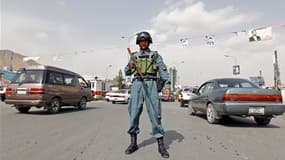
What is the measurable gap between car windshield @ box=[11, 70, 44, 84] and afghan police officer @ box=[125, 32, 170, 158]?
721cm

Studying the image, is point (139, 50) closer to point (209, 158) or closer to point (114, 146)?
point (114, 146)

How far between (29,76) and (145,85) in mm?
7894

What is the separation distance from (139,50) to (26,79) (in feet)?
25.2

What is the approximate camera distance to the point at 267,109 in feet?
26.3

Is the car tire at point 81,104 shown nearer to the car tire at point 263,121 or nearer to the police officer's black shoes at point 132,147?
the car tire at point 263,121

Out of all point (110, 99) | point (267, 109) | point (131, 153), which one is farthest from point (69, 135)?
point (110, 99)

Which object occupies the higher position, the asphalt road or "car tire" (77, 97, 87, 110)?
"car tire" (77, 97, 87, 110)

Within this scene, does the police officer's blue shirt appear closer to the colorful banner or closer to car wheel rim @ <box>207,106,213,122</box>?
car wheel rim @ <box>207,106,213,122</box>

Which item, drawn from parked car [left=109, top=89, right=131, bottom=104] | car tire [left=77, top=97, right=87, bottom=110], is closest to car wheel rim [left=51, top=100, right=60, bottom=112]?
car tire [left=77, top=97, right=87, bottom=110]

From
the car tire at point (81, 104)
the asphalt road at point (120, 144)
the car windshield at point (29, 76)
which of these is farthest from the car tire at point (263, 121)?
the car tire at point (81, 104)

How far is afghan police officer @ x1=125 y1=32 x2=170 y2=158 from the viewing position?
4.68 m

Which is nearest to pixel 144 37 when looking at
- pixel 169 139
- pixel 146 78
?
pixel 146 78

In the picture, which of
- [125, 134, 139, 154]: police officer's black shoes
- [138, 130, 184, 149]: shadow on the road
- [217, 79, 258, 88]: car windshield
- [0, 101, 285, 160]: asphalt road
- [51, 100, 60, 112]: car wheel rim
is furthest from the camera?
[51, 100, 60, 112]: car wheel rim

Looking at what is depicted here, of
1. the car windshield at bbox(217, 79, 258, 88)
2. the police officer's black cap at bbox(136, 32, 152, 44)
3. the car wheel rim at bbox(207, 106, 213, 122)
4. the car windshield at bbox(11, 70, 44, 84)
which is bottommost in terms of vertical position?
the car wheel rim at bbox(207, 106, 213, 122)
